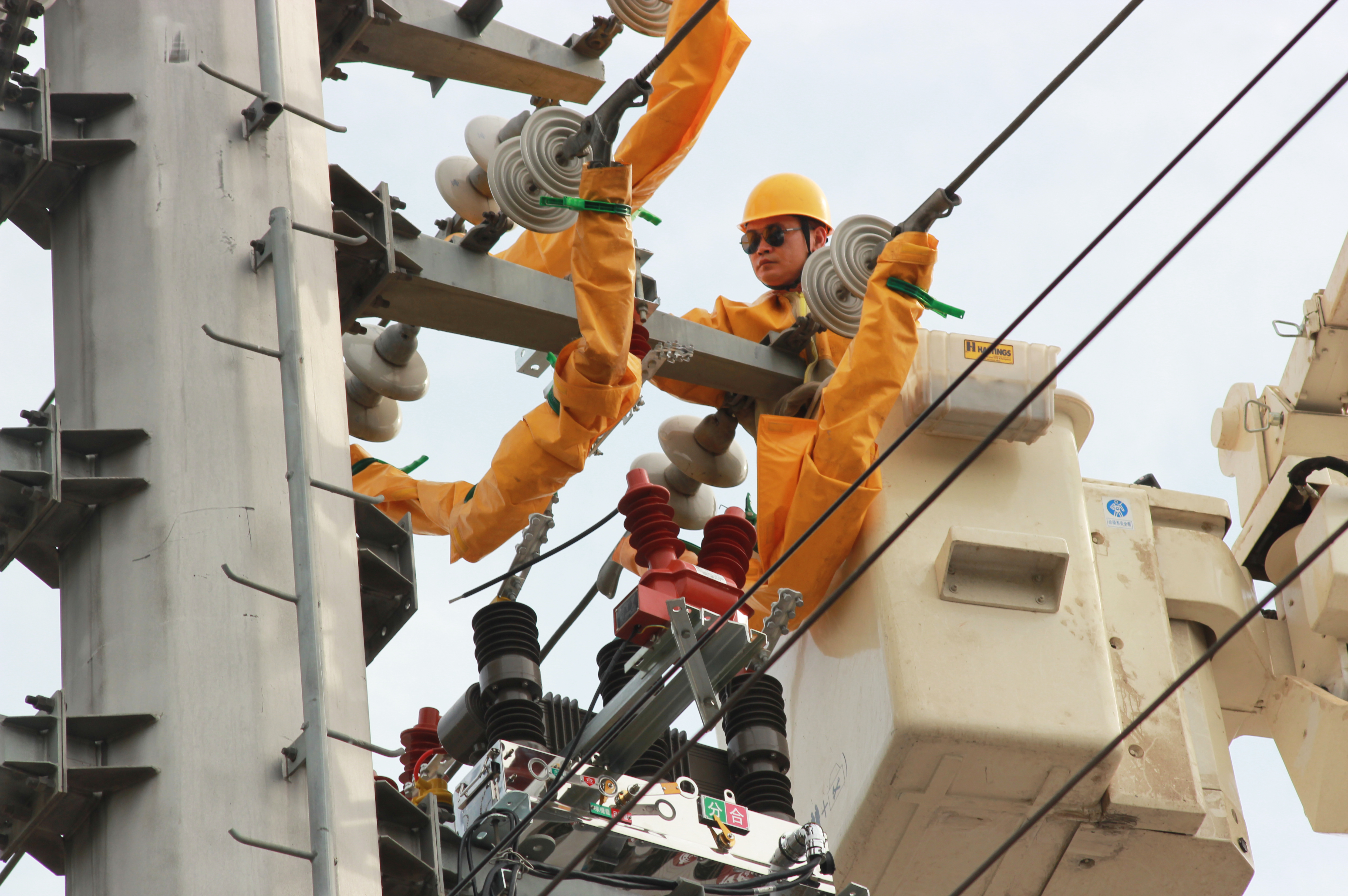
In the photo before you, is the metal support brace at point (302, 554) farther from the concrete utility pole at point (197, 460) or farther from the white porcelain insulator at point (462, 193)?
the white porcelain insulator at point (462, 193)

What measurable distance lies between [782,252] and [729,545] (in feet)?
7.26

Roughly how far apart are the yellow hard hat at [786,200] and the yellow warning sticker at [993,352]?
128cm

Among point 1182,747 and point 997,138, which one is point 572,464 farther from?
point 1182,747

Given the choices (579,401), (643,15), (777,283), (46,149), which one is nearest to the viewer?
(46,149)

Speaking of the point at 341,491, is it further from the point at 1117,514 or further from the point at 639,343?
the point at 1117,514

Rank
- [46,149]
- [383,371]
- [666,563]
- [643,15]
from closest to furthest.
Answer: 1. [46,149]
2. [666,563]
3. [643,15]
4. [383,371]

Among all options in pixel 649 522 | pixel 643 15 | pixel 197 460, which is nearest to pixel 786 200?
pixel 643 15

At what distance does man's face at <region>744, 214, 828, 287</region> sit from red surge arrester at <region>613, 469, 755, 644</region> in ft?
6.38

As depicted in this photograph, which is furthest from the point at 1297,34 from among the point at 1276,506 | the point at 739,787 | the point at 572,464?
the point at 1276,506

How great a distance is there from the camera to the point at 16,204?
15.5 ft

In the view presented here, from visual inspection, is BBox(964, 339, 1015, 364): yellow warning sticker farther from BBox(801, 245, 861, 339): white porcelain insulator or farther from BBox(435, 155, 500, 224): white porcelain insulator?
BBox(435, 155, 500, 224): white porcelain insulator

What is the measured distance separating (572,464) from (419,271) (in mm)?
909

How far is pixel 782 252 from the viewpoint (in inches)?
303

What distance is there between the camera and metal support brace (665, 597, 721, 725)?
4844 mm
